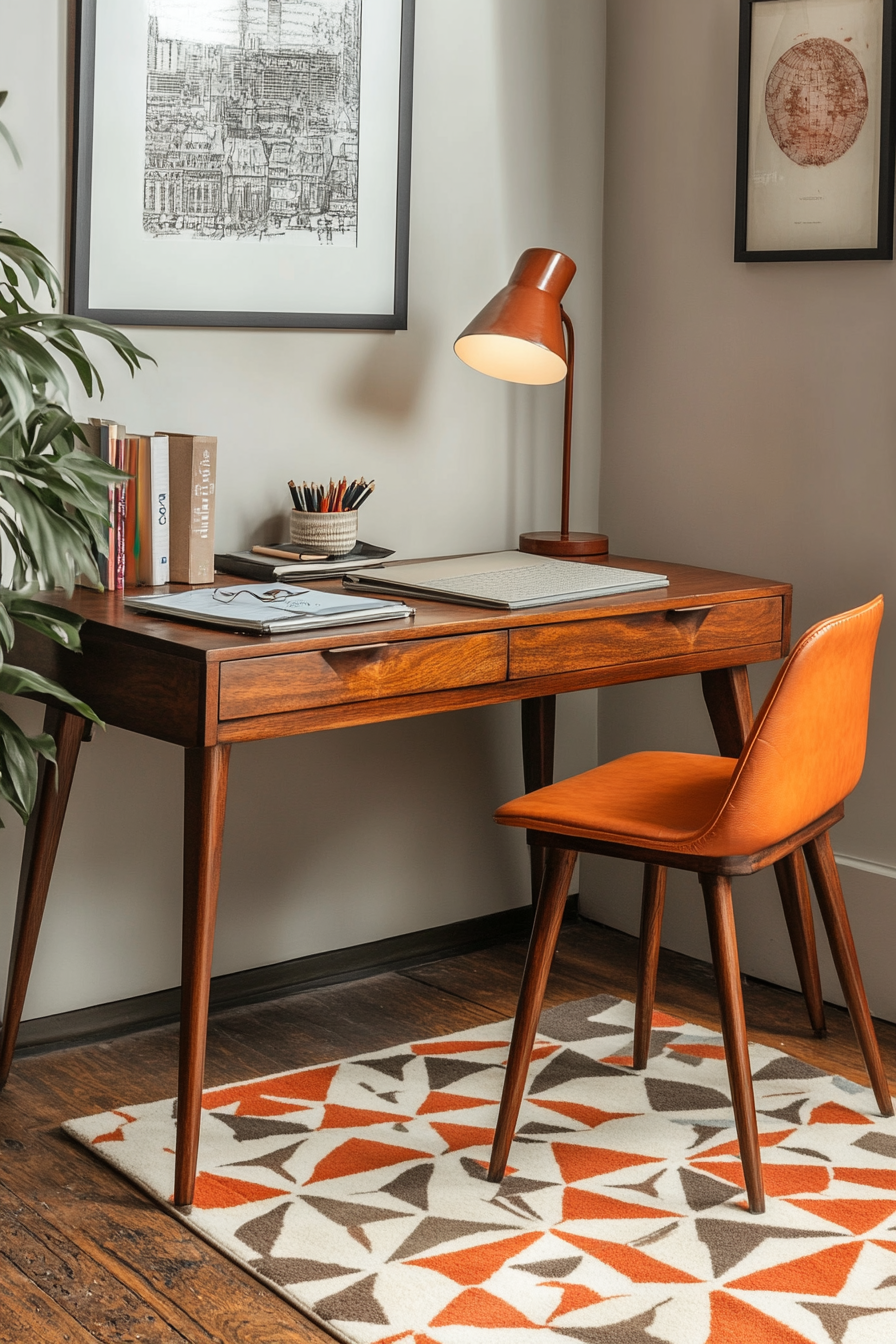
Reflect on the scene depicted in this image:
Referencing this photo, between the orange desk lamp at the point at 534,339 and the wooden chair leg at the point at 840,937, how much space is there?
0.83 m

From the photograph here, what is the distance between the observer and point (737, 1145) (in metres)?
2.34

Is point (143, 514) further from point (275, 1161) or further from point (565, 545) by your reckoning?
point (275, 1161)

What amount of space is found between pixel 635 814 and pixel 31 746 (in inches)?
33.4

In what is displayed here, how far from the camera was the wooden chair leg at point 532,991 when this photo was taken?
85.1 inches

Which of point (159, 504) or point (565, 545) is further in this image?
point (565, 545)

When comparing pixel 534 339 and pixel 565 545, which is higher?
pixel 534 339

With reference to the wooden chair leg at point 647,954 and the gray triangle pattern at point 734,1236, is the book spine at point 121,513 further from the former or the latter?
the gray triangle pattern at point 734,1236

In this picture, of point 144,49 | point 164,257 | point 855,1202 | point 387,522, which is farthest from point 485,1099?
point 144,49

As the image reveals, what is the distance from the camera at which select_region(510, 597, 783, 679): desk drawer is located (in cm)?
237

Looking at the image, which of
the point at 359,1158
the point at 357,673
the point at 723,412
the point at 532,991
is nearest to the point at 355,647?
the point at 357,673

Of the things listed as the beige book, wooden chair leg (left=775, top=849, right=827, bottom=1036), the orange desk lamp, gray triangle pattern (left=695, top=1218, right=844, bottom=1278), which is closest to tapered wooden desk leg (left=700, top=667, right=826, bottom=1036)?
wooden chair leg (left=775, top=849, right=827, bottom=1036)

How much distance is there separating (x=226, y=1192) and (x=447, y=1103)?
1.42 ft

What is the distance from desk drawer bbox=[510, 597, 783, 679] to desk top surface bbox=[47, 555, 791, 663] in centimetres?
2

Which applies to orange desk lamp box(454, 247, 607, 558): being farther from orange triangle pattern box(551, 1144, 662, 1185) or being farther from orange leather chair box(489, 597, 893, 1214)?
orange triangle pattern box(551, 1144, 662, 1185)
